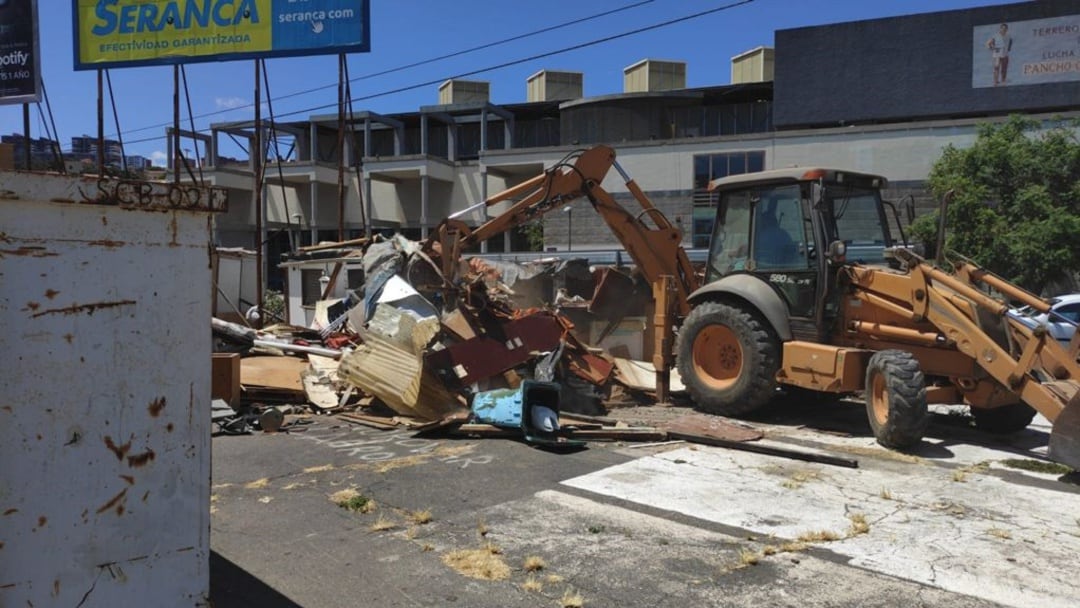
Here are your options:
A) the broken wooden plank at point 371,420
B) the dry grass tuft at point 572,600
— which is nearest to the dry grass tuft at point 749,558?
the dry grass tuft at point 572,600

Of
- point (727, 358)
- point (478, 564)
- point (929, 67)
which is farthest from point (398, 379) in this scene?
point (929, 67)

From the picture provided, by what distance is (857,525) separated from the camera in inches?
207

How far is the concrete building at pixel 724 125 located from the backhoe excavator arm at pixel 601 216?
13237 millimetres

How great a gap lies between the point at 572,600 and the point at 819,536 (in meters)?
1.92

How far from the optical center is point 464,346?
31.8 feet

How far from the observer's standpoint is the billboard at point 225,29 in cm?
1598

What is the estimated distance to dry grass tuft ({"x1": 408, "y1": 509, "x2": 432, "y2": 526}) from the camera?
17.5 ft

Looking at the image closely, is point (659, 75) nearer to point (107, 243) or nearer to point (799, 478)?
point (799, 478)

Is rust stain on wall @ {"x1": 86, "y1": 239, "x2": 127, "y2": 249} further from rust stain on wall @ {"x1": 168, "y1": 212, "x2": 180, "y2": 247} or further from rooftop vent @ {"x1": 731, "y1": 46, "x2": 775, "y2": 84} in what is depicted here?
rooftop vent @ {"x1": 731, "y1": 46, "x2": 775, "y2": 84}

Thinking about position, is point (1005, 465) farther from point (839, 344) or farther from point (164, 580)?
point (164, 580)

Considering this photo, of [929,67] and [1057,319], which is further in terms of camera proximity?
[929,67]

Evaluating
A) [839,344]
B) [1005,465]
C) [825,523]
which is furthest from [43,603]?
[839,344]

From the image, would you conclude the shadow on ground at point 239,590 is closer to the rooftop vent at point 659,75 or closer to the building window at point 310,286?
the building window at point 310,286

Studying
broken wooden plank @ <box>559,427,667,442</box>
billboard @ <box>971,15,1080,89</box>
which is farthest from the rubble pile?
billboard @ <box>971,15,1080,89</box>
